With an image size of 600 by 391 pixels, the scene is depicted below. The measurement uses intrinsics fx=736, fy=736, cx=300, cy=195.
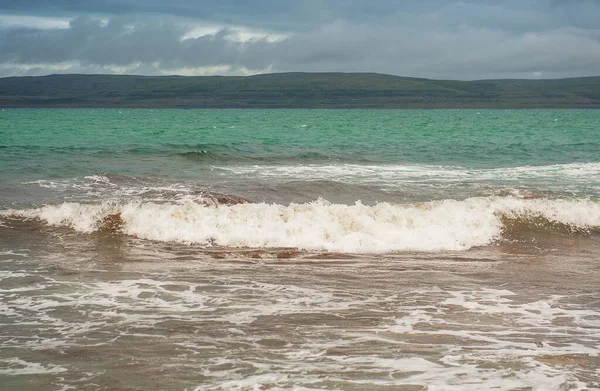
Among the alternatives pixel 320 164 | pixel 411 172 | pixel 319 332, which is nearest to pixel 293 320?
pixel 319 332

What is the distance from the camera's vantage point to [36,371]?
21.4 feet

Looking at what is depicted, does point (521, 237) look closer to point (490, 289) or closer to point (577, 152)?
point (490, 289)

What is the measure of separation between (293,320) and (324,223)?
19.5 ft

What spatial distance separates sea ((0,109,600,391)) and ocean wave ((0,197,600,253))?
0.15 feet

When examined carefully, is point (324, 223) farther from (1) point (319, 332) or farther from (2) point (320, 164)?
(2) point (320, 164)

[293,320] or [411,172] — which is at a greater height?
[411,172]

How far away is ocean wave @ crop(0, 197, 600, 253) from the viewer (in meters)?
13.3

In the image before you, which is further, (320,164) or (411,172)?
(320,164)

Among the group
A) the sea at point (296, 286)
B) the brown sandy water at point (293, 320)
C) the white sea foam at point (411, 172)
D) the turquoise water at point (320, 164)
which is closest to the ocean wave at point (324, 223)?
the sea at point (296, 286)

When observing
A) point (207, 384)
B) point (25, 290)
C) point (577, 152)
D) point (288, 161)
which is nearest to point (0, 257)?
point (25, 290)

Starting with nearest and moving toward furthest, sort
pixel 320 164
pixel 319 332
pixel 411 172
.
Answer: pixel 319 332, pixel 411 172, pixel 320 164

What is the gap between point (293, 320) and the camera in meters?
8.05

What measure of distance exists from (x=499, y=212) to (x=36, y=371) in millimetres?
11541

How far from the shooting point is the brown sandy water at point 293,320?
6.41m
